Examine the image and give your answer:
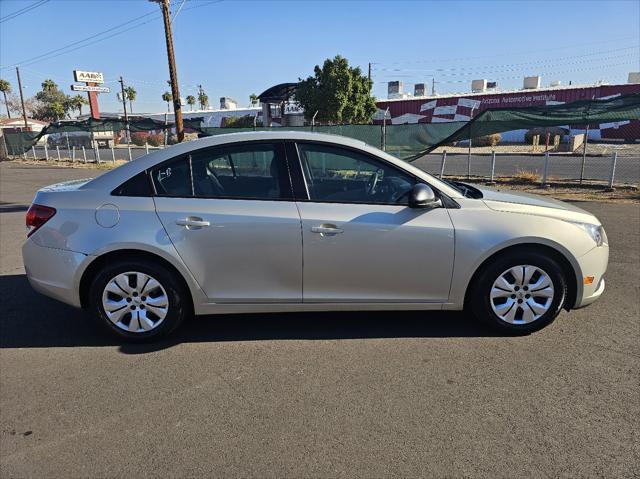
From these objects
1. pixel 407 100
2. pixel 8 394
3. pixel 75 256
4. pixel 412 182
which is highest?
pixel 407 100

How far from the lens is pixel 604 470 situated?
→ 2.28m

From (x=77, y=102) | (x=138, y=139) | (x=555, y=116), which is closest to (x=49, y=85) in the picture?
(x=77, y=102)

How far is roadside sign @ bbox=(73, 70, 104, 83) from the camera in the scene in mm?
44912

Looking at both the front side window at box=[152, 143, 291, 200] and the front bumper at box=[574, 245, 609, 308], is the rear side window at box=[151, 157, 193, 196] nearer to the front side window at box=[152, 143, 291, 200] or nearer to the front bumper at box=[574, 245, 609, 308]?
the front side window at box=[152, 143, 291, 200]

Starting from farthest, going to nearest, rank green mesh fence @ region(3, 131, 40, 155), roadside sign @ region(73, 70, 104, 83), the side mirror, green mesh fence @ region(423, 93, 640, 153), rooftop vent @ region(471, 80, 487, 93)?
rooftop vent @ region(471, 80, 487, 93) < roadside sign @ region(73, 70, 104, 83) < green mesh fence @ region(3, 131, 40, 155) < green mesh fence @ region(423, 93, 640, 153) < the side mirror

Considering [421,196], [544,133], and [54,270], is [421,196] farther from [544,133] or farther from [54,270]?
[544,133]

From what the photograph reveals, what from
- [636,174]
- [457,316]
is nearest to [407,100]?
[636,174]

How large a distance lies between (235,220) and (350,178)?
0.98 metres

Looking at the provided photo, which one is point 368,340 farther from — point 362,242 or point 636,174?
point 636,174

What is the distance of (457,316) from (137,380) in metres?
2.69

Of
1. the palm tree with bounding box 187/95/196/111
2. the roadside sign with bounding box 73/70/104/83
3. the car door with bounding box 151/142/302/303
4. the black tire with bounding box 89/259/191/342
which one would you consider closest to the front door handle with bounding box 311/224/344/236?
the car door with bounding box 151/142/302/303

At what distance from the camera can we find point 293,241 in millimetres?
3459

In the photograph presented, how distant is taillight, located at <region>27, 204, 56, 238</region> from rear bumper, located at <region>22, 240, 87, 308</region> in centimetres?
13

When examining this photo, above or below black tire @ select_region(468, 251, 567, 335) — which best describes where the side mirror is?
above
